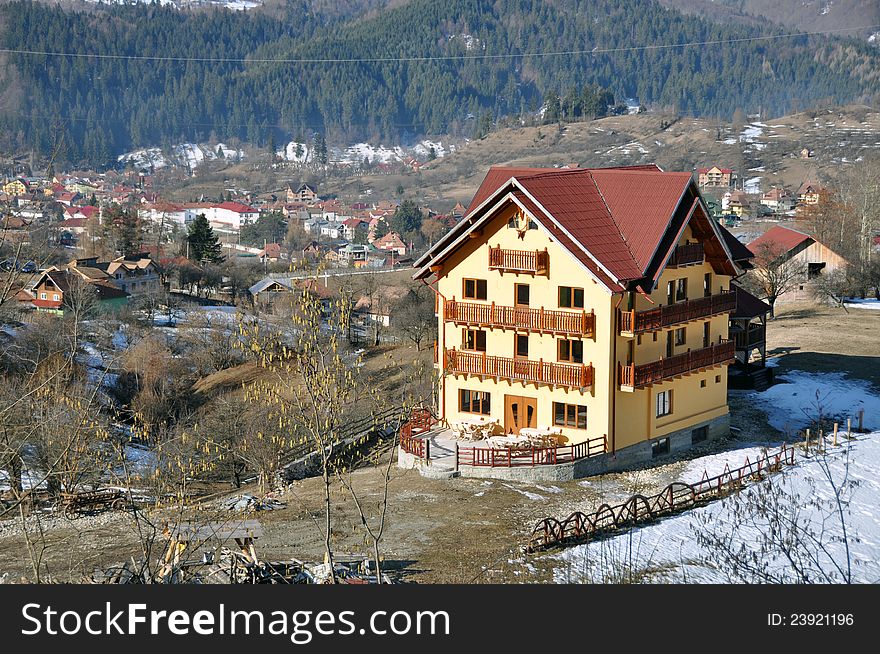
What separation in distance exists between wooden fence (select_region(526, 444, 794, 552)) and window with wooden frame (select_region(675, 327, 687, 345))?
4.41 metres

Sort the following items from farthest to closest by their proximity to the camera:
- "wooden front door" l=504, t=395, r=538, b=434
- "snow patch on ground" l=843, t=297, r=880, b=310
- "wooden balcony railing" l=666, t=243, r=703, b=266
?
"snow patch on ground" l=843, t=297, r=880, b=310, "wooden balcony railing" l=666, t=243, r=703, b=266, "wooden front door" l=504, t=395, r=538, b=434

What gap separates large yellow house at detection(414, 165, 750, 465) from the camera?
119ft

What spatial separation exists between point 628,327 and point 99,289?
6108 cm

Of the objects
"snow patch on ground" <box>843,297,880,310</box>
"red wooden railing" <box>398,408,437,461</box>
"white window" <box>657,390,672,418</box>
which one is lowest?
"snow patch on ground" <box>843,297,880,310</box>

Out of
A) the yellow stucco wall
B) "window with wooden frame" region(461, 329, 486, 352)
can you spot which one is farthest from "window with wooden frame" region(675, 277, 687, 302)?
"window with wooden frame" region(461, 329, 486, 352)

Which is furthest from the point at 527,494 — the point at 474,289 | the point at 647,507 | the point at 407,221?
the point at 407,221

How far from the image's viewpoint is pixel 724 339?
41688 millimetres

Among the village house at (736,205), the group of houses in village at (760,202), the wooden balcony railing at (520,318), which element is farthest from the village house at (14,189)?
the village house at (736,205)

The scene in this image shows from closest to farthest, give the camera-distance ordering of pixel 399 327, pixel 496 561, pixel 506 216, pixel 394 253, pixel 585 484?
pixel 496 561, pixel 585 484, pixel 506 216, pixel 399 327, pixel 394 253

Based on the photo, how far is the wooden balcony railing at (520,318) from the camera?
36.2m

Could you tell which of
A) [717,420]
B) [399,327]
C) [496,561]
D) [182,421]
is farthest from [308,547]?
A: [399,327]

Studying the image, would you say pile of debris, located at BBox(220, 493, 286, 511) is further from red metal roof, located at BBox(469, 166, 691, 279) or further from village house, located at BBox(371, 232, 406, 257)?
village house, located at BBox(371, 232, 406, 257)

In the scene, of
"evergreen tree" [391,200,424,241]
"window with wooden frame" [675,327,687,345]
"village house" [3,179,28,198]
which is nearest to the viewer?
"village house" [3,179,28,198]

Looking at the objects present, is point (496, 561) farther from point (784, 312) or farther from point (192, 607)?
point (784, 312)
